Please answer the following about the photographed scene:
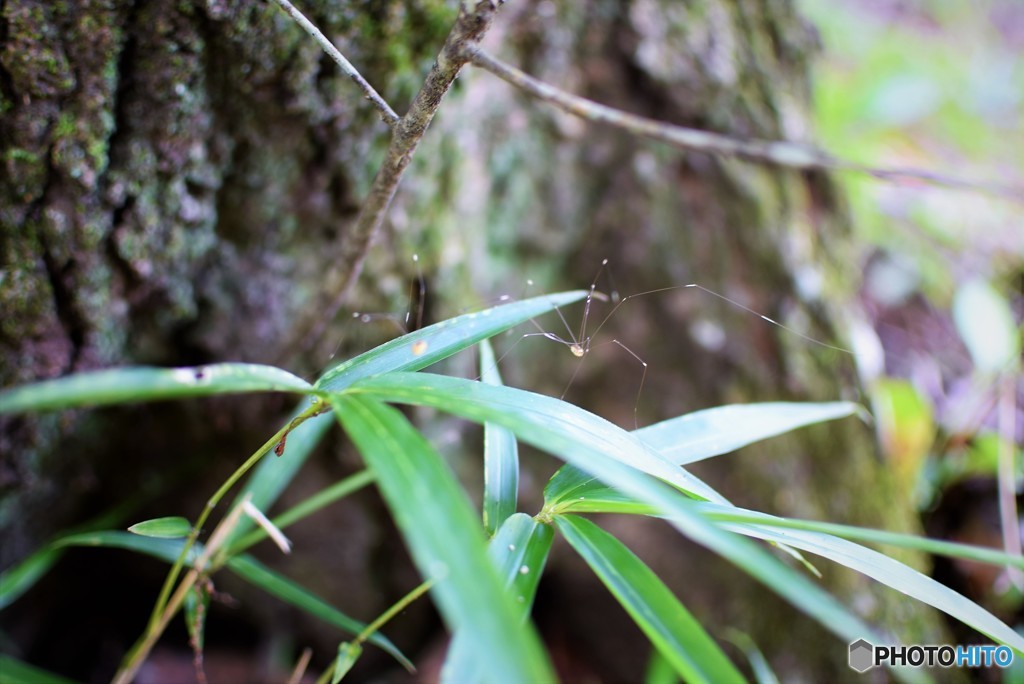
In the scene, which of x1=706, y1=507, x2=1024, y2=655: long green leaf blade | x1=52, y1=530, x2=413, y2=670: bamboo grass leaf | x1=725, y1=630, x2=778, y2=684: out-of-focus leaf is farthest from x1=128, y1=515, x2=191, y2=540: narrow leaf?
Result: x1=725, y1=630, x2=778, y2=684: out-of-focus leaf

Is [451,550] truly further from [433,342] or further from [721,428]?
[721,428]

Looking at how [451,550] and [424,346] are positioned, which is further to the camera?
[424,346]

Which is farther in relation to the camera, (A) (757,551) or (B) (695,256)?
(B) (695,256)

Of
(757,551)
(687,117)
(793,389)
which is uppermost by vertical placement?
(687,117)

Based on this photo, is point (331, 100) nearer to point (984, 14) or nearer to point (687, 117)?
point (687, 117)

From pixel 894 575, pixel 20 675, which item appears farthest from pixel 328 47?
pixel 20 675

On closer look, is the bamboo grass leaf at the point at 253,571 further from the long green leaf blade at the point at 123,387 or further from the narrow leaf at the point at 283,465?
the long green leaf blade at the point at 123,387

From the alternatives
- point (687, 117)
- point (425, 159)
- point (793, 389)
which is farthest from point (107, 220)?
point (793, 389)

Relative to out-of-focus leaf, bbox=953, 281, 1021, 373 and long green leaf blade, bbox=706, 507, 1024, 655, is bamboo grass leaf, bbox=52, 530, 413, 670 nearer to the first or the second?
long green leaf blade, bbox=706, 507, 1024, 655
